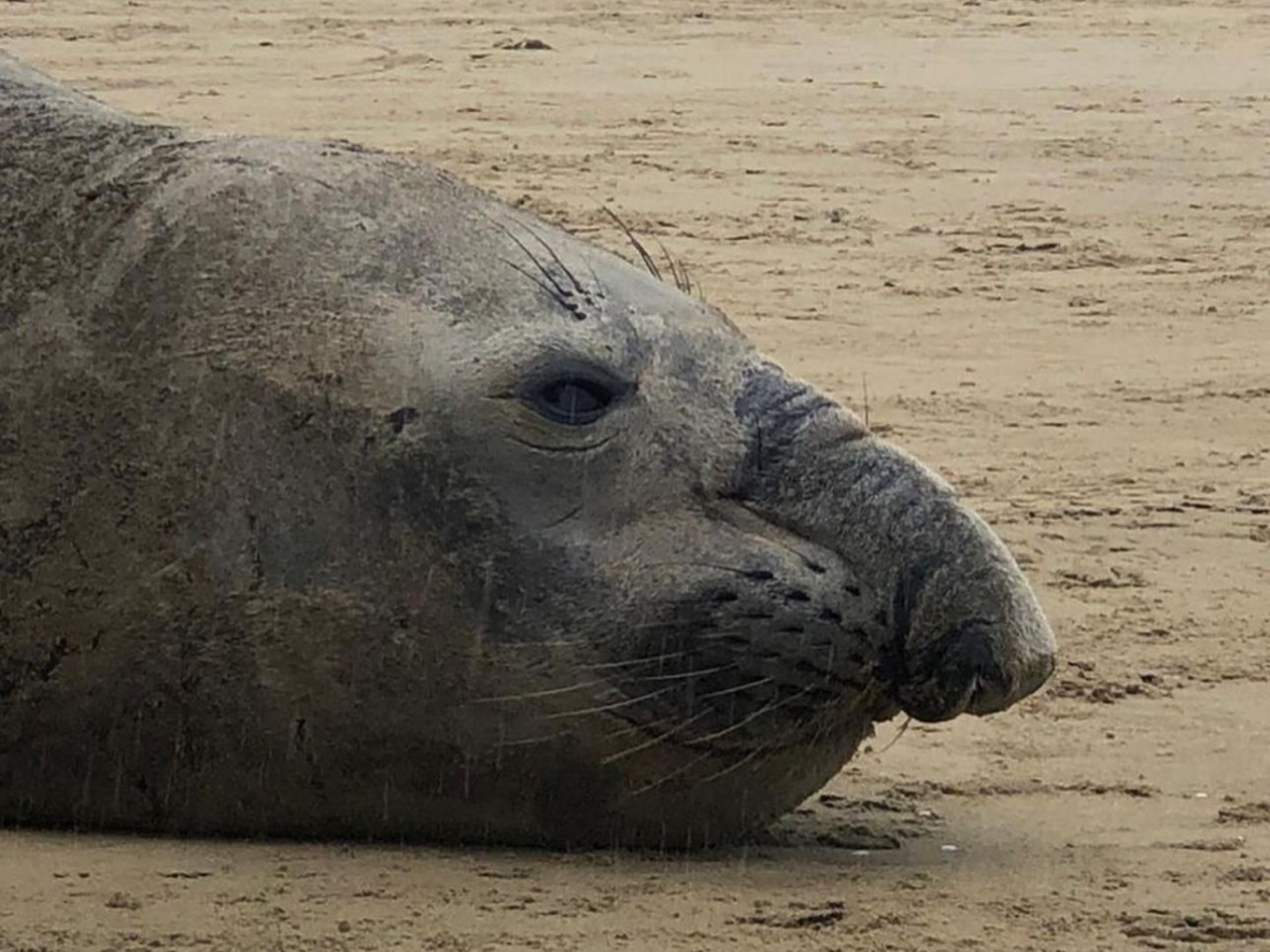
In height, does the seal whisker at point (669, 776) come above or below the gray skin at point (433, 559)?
below

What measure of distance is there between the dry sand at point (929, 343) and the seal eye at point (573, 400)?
0.65 meters

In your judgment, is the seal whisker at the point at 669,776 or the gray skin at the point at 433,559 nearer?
the gray skin at the point at 433,559

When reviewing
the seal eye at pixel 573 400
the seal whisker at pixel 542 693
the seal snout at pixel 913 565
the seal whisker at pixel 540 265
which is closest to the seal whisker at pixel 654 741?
the seal whisker at pixel 542 693

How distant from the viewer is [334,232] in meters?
4.76

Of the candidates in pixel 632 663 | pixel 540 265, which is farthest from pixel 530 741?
pixel 540 265

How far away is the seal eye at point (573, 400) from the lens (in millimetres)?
4582

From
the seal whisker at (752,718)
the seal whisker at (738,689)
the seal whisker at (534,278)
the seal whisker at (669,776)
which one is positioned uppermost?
the seal whisker at (534,278)

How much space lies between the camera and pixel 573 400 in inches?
181

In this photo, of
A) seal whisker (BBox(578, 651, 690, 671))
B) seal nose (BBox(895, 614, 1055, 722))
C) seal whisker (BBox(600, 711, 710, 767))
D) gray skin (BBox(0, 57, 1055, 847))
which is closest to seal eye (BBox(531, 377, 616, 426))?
gray skin (BBox(0, 57, 1055, 847))

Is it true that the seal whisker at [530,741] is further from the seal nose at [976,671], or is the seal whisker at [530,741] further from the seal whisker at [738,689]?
the seal nose at [976,671]

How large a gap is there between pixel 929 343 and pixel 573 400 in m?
4.66

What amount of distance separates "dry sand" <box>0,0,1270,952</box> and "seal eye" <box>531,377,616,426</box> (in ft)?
2.14

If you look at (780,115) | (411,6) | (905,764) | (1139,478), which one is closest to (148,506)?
(905,764)

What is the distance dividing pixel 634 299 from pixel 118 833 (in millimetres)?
1098
